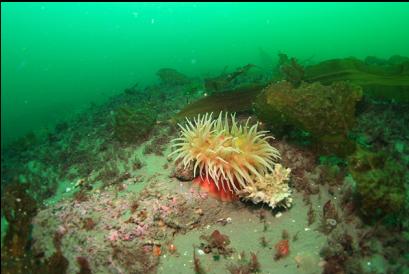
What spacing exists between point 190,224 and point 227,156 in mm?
1270

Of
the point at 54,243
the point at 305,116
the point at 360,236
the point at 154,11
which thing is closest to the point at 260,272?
the point at 360,236

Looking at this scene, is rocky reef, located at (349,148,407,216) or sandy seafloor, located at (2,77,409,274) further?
sandy seafloor, located at (2,77,409,274)

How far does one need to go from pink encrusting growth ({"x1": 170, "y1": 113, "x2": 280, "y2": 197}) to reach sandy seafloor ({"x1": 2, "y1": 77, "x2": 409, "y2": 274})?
438mm

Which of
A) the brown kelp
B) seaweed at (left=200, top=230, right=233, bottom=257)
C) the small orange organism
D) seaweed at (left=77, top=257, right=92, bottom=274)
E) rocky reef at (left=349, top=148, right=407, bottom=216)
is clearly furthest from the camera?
the brown kelp

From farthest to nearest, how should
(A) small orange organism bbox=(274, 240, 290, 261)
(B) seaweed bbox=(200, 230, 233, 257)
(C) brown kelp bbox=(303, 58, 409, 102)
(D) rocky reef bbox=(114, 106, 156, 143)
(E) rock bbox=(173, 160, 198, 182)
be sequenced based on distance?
(D) rocky reef bbox=(114, 106, 156, 143)
(C) brown kelp bbox=(303, 58, 409, 102)
(E) rock bbox=(173, 160, 198, 182)
(B) seaweed bbox=(200, 230, 233, 257)
(A) small orange organism bbox=(274, 240, 290, 261)

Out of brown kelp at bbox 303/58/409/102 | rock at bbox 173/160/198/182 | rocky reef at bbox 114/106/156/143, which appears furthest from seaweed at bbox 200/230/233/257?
brown kelp at bbox 303/58/409/102

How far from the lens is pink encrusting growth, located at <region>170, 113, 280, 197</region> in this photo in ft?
17.9

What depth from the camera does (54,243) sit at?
616 cm

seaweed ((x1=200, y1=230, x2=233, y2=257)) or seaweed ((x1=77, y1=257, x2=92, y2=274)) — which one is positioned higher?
seaweed ((x1=200, y1=230, x2=233, y2=257))

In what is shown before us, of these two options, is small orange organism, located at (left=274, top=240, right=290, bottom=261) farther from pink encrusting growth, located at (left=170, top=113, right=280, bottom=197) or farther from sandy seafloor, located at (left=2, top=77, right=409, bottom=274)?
pink encrusting growth, located at (left=170, top=113, right=280, bottom=197)

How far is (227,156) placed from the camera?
5.48 metres

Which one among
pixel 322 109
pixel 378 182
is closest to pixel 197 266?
pixel 378 182

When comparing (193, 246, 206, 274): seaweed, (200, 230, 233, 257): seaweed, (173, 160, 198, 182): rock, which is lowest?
(193, 246, 206, 274): seaweed

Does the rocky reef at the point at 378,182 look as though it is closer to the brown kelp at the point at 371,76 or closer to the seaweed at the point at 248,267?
the seaweed at the point at 248,267
